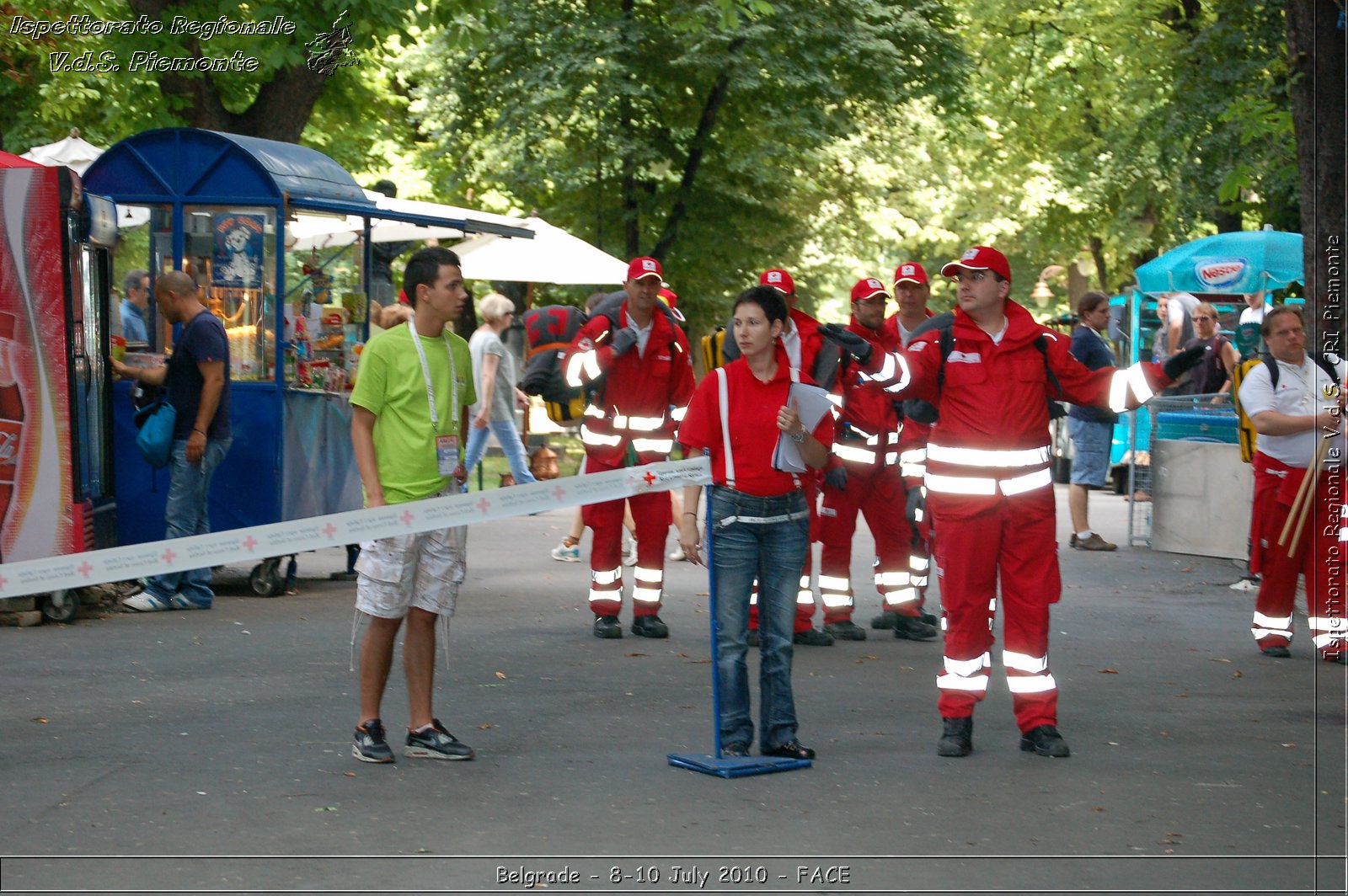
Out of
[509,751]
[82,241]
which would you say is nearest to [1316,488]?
[509,751]

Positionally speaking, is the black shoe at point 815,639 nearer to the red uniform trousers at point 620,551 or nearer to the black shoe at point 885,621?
the black shoe at point 885,621

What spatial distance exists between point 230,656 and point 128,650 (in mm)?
614

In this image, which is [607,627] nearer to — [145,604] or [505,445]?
[145,604]

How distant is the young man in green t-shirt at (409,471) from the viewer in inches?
257

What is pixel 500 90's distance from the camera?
24859mm

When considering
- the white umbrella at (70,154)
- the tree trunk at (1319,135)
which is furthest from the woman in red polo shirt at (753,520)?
the white umbrella at (70,154)

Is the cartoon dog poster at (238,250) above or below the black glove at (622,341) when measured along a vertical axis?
above

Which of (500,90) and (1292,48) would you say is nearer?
(1292,48)

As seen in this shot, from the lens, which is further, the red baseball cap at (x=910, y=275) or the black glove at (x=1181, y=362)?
the red baseball cap at (x=910, y=275)

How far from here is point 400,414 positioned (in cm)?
659

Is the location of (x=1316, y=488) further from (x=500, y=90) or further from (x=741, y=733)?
(x=500, y=90)

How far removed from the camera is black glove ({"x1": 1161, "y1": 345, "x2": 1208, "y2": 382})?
22.4ft

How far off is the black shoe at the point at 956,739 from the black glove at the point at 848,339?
184 centimetres

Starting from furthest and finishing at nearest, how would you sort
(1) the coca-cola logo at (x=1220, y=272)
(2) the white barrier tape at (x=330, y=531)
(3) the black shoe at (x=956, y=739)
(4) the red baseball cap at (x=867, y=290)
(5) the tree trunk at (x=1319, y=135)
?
(1) the coca-cola logo at (x=1220, y=272), (5) the tree trunk at (x=1319, y=135), (4) the red baseball cap at (x=867, y=290), (3) the black shoe at (x=956, y=739), (2) the white barrier tape at (x=330, y=531)
